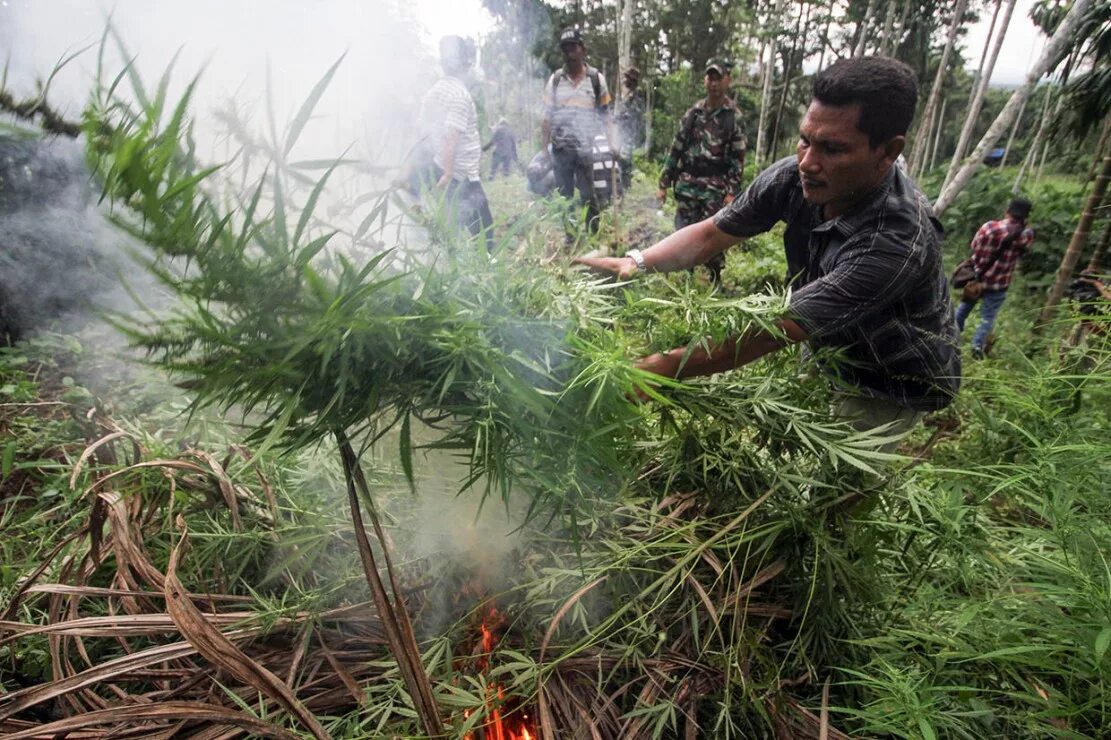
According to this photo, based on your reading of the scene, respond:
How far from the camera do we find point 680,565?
1.64m

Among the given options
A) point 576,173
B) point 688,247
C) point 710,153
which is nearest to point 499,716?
point 688,247

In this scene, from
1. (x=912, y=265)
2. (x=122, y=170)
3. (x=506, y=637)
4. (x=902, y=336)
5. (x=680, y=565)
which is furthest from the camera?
(x=902, y=336)

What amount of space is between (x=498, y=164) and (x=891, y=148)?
5.83m

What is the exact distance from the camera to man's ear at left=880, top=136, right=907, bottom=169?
1.91m

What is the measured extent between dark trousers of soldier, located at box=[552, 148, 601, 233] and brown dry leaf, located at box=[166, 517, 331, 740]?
585 centimetres

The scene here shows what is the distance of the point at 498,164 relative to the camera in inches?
282

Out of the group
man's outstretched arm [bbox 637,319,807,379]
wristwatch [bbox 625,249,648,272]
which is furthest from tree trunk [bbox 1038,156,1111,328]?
man's outstretched arm [bbox 637,319,807,379]

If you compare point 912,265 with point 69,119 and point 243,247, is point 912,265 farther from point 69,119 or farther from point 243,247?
point 69,119

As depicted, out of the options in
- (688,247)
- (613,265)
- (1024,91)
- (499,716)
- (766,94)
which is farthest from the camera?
(766,94)

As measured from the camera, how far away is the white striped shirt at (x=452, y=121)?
2844 millimetres

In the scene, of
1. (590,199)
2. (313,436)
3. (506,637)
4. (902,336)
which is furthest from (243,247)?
(590,199)

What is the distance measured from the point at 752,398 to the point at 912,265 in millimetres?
781

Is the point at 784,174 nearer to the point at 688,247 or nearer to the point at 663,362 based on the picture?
the point at 688,247

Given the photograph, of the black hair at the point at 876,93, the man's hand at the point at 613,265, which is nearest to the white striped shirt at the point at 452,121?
the man's hand at the point at 613,265
